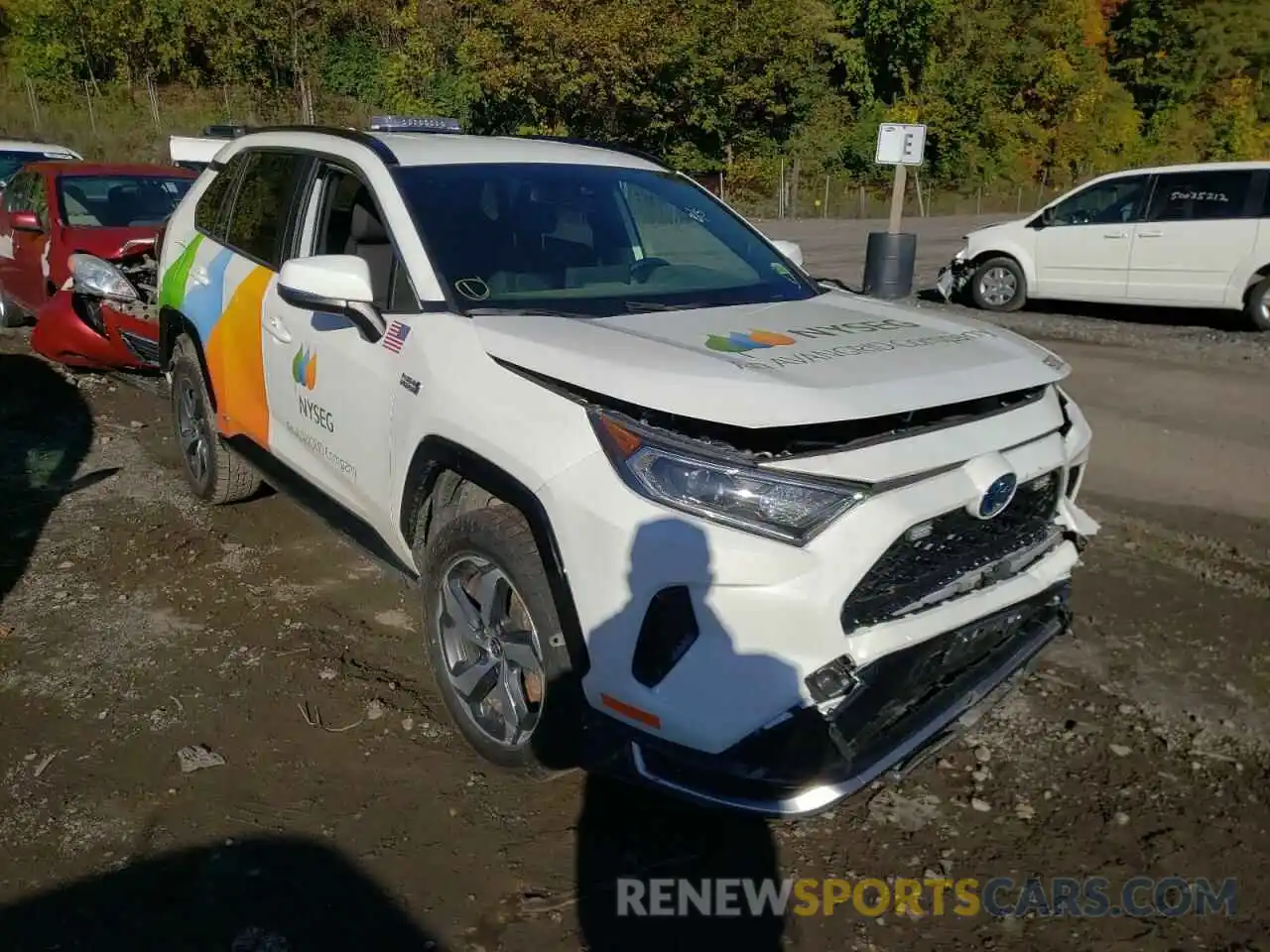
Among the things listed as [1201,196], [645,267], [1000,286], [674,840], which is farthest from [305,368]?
[1000,286]

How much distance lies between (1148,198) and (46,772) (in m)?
12.3

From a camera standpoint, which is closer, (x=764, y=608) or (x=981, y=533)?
(x=764, y=608)

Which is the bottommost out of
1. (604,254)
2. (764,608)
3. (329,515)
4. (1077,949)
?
(1077,949)

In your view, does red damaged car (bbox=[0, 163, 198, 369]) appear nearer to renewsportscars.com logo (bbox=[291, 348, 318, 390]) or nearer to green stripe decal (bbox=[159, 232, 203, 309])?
green stripe decal (bbox=[159, 232, 203, 309])

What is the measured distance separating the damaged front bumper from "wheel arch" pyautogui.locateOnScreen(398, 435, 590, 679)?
11728mm

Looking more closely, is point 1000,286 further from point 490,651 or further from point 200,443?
point 490,651

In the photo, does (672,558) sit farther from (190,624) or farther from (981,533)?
(190,624)

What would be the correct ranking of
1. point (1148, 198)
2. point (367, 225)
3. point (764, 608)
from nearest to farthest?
1. point (764, 608)
2. point (367, 225)
3. point (1148, 198)

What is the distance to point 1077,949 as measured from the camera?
2.60 m

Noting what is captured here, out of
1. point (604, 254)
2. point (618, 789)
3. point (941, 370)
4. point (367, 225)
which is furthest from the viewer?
point (367, 225)

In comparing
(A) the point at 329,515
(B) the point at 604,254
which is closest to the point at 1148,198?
(B) the point at 604,254

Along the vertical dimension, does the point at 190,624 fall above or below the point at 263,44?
below

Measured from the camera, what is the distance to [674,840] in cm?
296

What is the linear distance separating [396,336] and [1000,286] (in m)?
11.5
